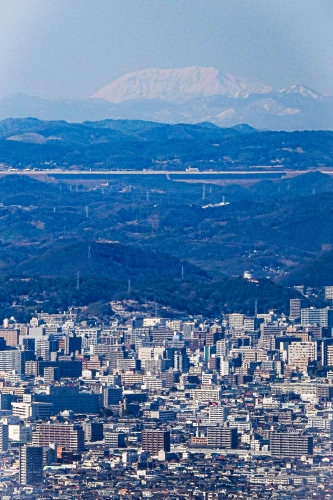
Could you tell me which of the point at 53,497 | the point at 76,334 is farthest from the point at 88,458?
the point at 76,334

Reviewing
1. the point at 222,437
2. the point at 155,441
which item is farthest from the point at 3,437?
the point at 222,437

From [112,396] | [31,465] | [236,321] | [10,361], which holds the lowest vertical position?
[31,465]

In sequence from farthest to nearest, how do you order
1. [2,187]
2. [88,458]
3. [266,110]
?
[266,110] → [2,187] → [88,458]

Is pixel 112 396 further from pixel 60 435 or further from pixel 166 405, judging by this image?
pixel 60 435

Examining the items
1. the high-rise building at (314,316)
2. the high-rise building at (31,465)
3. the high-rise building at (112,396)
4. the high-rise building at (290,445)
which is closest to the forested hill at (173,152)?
the high-rise building at (314,316)

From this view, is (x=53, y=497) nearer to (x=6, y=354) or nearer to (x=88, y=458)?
(x=88, y=458)

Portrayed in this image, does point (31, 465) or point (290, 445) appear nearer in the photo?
point (31, 465)
